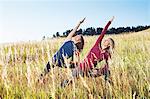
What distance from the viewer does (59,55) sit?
3.75 m

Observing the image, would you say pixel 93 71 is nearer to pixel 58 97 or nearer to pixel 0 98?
pixel 58 97

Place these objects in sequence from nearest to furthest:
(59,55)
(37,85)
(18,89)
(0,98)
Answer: (0,98), (18,89), (37,85), (59,55)

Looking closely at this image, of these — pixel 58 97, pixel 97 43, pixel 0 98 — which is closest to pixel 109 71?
pixel 97 43

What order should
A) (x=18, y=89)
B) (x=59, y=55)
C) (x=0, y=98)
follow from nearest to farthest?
(x=0, y=98) < (x=18, y=89) < (x=59, y=55)

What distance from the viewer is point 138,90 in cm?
308

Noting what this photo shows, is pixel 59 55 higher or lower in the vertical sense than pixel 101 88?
higher

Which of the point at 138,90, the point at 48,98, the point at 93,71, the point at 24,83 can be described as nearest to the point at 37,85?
the point at 24,83

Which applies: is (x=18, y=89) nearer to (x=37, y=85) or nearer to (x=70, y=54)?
(x=37, y=85)

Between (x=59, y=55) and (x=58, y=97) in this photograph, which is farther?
(x=59, y=55)

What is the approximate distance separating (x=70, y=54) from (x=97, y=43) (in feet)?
1.06

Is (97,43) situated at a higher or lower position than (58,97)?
higher

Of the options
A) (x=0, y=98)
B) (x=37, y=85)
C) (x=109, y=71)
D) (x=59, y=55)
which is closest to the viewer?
(x=0, y=98)

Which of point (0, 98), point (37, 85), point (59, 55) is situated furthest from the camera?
point (59, 55)

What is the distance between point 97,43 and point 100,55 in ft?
0.61
